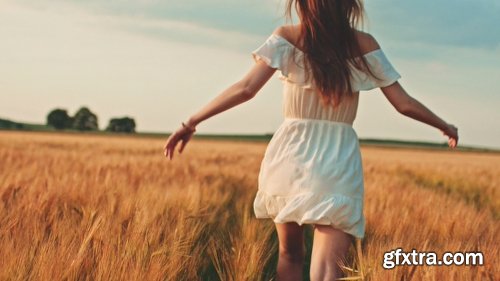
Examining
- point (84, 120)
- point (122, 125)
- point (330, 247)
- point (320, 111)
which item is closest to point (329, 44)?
point (320, 111)

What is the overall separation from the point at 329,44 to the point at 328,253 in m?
0.74

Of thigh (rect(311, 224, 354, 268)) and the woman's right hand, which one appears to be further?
the woman's right hand

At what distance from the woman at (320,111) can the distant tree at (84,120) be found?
50.6 metres

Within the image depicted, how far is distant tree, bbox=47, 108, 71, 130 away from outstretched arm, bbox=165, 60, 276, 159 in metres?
51.1

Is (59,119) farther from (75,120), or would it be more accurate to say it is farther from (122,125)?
(122,125)

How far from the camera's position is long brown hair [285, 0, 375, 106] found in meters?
2.19

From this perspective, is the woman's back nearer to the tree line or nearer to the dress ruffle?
the dress ruffle

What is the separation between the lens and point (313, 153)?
87.9 inches

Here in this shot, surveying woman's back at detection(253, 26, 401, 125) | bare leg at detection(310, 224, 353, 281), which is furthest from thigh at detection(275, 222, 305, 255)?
woman's back at detection(253, 26, 401, 125)

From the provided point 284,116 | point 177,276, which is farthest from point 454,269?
point 177,276

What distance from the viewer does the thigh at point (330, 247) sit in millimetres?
2191

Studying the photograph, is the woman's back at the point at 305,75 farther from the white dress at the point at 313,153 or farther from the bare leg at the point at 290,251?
the bare leg at the point at 290,251

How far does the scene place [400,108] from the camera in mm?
2344

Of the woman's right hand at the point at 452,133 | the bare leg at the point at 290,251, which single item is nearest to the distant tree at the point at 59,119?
the bare leg at the point at 290,251
